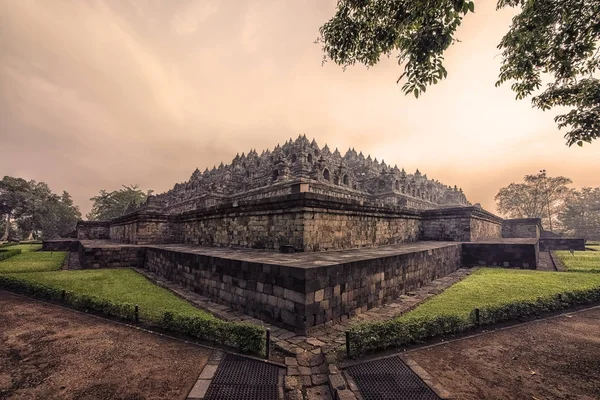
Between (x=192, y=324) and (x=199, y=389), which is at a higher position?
(x=192, y=324)

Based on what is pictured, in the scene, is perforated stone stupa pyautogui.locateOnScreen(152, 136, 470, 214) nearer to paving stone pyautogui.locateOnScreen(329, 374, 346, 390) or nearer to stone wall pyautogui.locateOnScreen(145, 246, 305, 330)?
stone wall pyautogui.locateOnScreen(145, 246, 305, 330)

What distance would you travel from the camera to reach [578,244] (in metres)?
21.8

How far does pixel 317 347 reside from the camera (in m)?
4.40

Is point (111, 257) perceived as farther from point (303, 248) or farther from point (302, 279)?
point (302, 279)

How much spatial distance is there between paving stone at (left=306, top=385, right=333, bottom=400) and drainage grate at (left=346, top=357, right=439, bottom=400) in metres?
0.41

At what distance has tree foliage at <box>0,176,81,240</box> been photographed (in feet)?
138

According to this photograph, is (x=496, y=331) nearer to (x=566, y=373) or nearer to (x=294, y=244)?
(x=566, y=373)

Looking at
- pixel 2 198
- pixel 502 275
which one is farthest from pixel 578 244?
pixel 2 198

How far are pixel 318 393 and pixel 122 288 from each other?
7939mm

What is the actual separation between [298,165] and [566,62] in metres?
16.4

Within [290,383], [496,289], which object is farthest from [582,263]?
[290,383]

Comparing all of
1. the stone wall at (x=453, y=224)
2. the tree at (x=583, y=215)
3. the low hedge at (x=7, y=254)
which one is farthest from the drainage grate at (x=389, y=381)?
the tree at (x=583, y=215)

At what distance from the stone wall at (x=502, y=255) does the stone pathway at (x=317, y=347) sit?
7.49m

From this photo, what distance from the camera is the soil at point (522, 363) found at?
3.24 m
